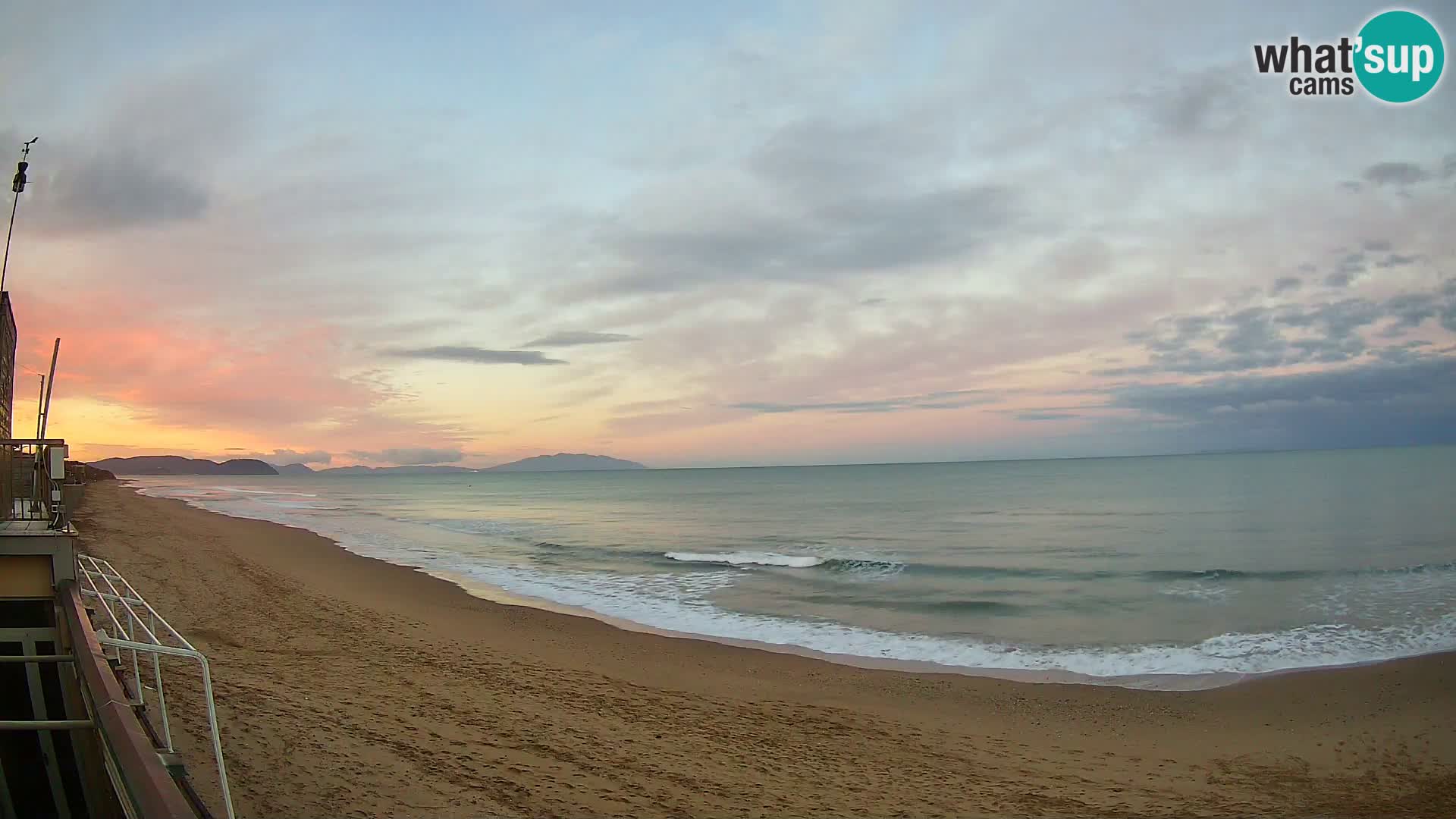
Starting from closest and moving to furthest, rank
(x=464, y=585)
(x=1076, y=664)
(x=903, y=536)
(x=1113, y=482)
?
(x=1076, y=664), (x=464, y=585), (x=903, y=536), (x=1113, y=482)

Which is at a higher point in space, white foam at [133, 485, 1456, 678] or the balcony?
the balcony

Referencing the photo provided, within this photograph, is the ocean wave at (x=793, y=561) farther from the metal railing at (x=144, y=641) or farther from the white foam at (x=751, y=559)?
the metal railing at (x=144, y=641)

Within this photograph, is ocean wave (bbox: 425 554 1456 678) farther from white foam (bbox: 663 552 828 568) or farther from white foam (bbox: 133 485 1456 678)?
white foam (bbox: 663 552 828 568)

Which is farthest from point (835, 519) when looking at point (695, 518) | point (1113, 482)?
point (1113, 482)

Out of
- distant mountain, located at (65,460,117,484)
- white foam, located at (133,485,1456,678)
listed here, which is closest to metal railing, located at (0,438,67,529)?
distant mountain, located at (65,460,117,484)

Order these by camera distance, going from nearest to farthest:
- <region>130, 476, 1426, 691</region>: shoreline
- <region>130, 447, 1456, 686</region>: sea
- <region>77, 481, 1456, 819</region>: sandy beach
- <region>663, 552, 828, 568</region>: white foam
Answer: <region>77, 481, 1456, 819</region>: sandy beach → <region>130, 476, 1426, 691</region>: shoreline → <region>130, 447, 1456, 686</region>: sea → <region>663, 552, 828, 568</region>: white foam

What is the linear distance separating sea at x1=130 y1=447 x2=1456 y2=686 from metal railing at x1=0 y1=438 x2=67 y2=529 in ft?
31.7

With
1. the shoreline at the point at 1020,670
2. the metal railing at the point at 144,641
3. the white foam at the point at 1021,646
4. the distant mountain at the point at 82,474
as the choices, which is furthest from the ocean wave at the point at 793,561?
the distant mountain at the point at 82,474

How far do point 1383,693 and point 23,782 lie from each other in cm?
1573

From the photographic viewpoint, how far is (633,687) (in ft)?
34.3

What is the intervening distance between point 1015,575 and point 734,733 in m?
16.0

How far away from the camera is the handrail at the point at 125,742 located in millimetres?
3275

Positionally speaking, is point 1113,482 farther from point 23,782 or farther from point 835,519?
point 23,782

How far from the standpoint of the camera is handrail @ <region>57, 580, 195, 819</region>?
328 centimetres
